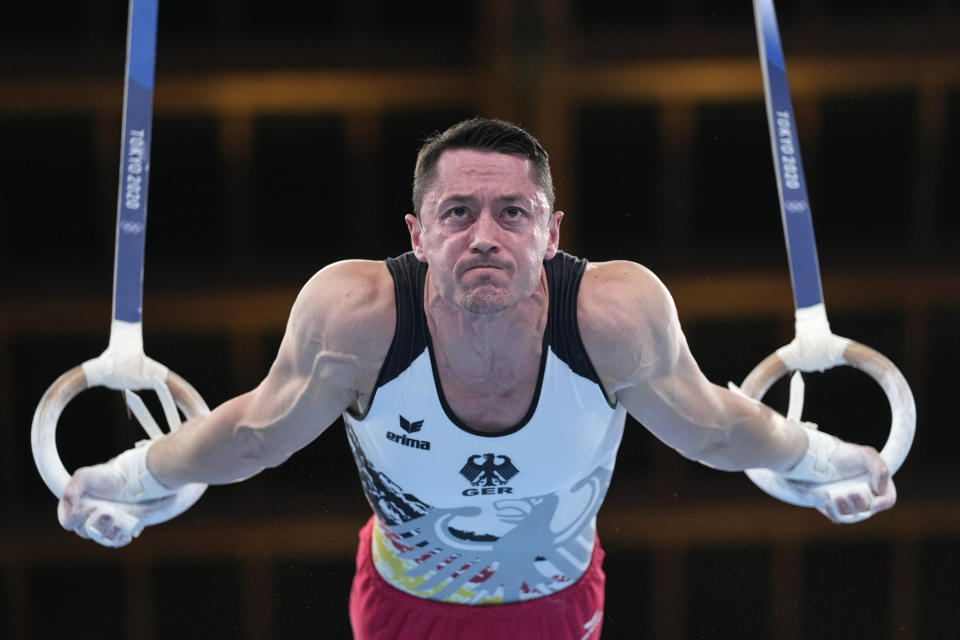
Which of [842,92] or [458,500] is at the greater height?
[842,92]

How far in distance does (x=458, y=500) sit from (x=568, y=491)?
0.75 ft

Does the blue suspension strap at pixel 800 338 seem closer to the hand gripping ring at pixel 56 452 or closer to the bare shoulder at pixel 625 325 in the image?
the bare shoulder at pixel 625 325

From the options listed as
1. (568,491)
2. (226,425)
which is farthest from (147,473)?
(568,491)

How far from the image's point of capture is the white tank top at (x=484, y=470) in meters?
2.52

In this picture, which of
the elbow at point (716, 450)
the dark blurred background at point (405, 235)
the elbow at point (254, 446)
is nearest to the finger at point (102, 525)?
the elbow at point (254, 446)

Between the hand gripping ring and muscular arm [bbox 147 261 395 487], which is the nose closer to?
muscular arm [bbox 147 261 395 487]

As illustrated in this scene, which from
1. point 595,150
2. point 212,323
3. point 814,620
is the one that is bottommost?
point 814,620

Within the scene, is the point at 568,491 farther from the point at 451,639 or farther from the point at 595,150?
the point at 595,150

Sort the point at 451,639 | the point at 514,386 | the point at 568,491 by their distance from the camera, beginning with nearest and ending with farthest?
the point at 514,386 < the point at 568,491 < the point at 451,639

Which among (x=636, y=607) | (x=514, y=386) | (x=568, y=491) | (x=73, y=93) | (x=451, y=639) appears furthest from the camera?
(x=636, y=607)

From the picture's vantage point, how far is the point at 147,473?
267cm

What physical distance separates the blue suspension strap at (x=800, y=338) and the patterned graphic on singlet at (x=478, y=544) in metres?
0.40

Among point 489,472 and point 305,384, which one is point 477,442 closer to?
point 489,472

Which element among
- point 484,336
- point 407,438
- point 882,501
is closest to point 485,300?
point 484,336
